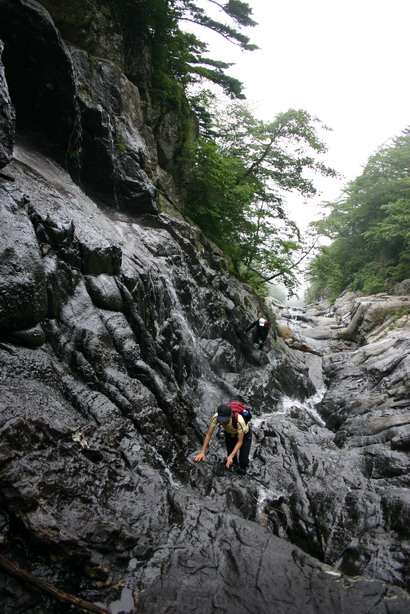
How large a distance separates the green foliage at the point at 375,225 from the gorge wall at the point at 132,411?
15.4 metres

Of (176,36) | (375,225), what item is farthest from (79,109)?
(375,225)

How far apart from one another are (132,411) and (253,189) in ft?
46.3

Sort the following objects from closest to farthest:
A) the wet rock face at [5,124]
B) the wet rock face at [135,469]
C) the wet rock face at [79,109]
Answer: the wet rock face at [135,469]
the wet rock face at [5,124]
the wet rock face at [79,109]

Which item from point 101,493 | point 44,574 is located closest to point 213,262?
point 101,493

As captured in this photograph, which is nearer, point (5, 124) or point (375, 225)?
point (5, 124)

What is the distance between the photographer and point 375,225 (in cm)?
3131

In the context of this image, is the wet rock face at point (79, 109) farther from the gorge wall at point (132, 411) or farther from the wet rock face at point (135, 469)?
the wet rock face at point (135, 469)

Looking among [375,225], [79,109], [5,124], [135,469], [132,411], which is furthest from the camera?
[375,225]

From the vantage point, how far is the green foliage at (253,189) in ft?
56.0

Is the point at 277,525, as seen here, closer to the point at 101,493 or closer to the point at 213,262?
the point at 101,493

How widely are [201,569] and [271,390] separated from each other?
10.1 m

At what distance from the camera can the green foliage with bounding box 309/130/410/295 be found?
26.1m

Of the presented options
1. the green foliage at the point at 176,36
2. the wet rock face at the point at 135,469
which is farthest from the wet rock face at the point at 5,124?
the green foliage at the point at 176,36

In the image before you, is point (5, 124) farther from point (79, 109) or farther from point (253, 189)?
point (253, 189)
